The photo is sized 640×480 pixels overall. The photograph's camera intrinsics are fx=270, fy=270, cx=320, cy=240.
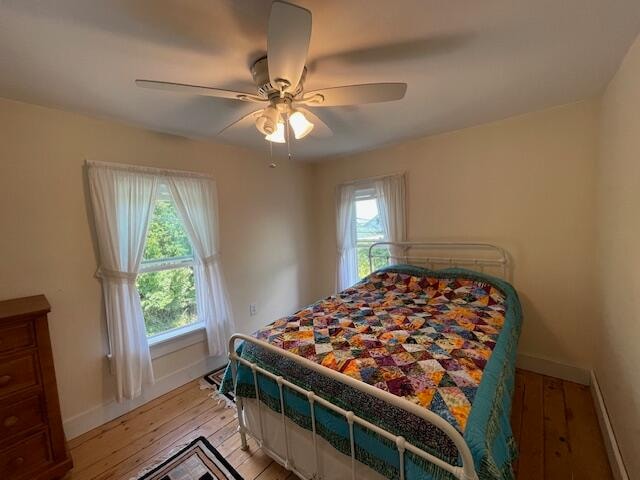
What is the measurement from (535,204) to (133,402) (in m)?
3.69

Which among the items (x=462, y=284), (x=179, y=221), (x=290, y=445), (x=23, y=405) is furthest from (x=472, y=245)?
(x=23, y=405)

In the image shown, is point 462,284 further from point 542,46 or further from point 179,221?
point 179,221

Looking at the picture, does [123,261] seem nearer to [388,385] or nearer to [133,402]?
[133,402]

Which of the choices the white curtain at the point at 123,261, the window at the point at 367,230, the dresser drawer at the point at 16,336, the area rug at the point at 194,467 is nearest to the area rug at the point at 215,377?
the white curtain at the point at 123,261

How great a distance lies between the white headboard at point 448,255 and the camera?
2.47m

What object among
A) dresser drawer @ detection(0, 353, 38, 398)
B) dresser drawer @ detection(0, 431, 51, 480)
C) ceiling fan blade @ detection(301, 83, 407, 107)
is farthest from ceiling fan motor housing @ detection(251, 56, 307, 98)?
dresser drawer @ detection(0, 431, 51, 480)

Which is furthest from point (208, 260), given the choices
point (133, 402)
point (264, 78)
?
point (264, 78)

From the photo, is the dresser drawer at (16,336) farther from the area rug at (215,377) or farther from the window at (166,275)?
the area rug at (215,377)

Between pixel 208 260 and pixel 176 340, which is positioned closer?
pixel 176 340

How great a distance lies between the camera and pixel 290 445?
1.44m

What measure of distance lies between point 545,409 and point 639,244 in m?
1.40

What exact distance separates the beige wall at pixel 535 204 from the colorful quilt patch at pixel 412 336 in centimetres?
52

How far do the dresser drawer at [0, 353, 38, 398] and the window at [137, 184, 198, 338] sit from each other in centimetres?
80

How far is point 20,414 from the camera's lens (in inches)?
57.4
